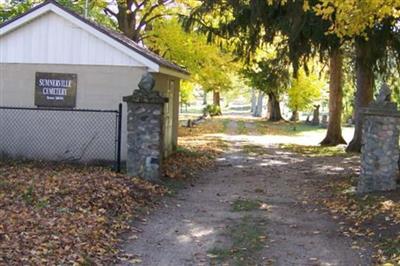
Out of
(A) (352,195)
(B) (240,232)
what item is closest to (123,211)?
(B) (240,232)

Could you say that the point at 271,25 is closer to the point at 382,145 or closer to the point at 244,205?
the point at 382,145

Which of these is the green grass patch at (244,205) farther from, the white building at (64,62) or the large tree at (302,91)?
the large tree at (302,91)

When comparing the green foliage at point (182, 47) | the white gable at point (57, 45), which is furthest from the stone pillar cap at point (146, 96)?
the green foliage at point (182, 47)

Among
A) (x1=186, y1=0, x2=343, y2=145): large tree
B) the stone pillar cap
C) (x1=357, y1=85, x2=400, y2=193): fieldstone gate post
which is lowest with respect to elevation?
(x1=357, y1=85, x2=400, y2=193): fieldstone gate post

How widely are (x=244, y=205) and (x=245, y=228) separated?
2.02 metres

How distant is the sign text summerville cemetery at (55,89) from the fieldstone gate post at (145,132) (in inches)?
126

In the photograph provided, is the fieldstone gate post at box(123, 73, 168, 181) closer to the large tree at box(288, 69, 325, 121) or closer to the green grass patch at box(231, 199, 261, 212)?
the green grass patch at box(231, 199, 261, 212)

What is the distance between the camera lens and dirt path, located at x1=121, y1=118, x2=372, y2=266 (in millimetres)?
7430

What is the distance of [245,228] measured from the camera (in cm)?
901

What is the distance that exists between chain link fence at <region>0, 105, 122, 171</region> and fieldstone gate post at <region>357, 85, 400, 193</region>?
6.62 metres

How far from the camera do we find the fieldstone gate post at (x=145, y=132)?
12.6 m

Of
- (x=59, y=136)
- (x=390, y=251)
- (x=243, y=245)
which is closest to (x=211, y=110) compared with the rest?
(x=59, y=136)

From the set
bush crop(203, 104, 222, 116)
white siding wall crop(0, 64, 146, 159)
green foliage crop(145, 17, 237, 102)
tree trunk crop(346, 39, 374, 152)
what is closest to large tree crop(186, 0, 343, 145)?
tree trunk crop(346, 39, 374, 152)

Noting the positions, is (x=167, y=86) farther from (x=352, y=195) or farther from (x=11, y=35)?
(x=352, y=195)
